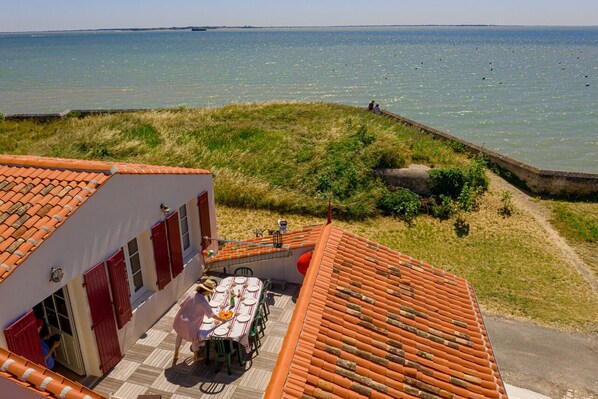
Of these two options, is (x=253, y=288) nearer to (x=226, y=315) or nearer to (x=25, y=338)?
(x=226, y=315)

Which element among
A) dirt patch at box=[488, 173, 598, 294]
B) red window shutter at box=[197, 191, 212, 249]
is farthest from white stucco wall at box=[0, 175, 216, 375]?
dirt patch at box=[488, 173, 598, 294]

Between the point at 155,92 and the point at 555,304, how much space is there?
172 feet

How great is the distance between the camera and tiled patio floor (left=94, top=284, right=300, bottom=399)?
7539 mm

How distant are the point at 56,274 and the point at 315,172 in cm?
1530

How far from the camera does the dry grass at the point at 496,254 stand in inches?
536

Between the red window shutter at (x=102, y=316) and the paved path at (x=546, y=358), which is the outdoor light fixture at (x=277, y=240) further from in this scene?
the paved path at (x=546, y=358)

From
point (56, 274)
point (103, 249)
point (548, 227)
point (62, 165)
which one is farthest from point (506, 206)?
point (56, 274)

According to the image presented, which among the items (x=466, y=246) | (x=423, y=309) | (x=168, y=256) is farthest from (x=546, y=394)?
(x=168, y=256)

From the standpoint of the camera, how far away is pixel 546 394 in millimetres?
10359

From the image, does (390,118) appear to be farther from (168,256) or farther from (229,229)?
(168,256)

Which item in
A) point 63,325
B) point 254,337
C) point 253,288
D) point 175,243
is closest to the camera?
point 63,325

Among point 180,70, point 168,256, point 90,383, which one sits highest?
point 168,256

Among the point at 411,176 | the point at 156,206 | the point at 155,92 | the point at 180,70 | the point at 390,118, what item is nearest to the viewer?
the point at 156,206

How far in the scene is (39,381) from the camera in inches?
192
